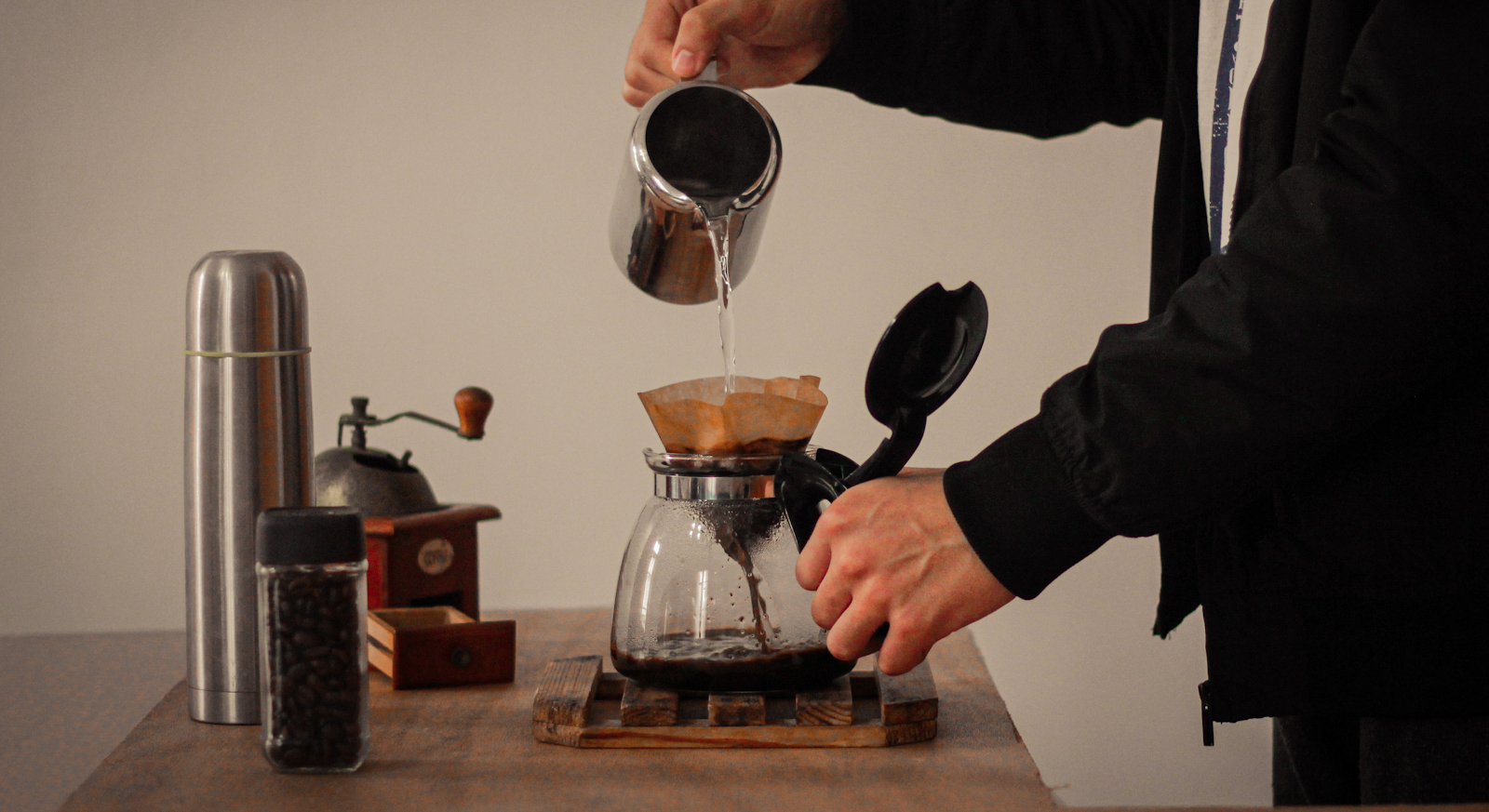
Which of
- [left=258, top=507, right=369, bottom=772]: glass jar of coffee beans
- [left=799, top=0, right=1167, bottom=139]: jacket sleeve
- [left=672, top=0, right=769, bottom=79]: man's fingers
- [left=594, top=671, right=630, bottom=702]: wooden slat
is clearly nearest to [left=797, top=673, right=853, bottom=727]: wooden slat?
[left=594, top=671, right=630, bottom=702]: wooden slat

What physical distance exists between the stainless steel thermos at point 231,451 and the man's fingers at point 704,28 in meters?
0.37

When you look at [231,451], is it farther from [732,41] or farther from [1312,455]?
[1312,455]

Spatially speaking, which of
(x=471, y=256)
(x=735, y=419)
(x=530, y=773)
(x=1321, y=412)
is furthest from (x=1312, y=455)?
(x=471, y=256)

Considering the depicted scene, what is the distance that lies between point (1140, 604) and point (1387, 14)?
6.45 ft

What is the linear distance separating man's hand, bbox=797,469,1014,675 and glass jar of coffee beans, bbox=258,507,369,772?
28 centimetres

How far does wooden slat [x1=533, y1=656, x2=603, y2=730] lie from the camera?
2.54ft

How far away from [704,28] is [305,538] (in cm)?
55

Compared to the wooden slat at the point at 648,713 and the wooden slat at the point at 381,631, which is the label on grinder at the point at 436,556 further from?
the wooden slat at the point at 648,713

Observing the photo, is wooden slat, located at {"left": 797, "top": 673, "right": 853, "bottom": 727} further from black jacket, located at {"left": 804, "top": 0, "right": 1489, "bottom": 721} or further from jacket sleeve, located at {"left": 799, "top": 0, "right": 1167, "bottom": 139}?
jacket sleeve, located at {"left": 799, "top": 0, "right": 1167, "bottom": 139}

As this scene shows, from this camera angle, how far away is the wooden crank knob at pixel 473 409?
1.20 metres

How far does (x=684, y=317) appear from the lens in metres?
2.48

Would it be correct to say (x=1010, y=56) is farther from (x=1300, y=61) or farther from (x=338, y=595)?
(x=338, y=595)

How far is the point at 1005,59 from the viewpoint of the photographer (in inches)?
48.7

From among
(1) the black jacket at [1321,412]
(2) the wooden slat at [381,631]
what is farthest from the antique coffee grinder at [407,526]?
(1) the black jacket at [1321,412]
